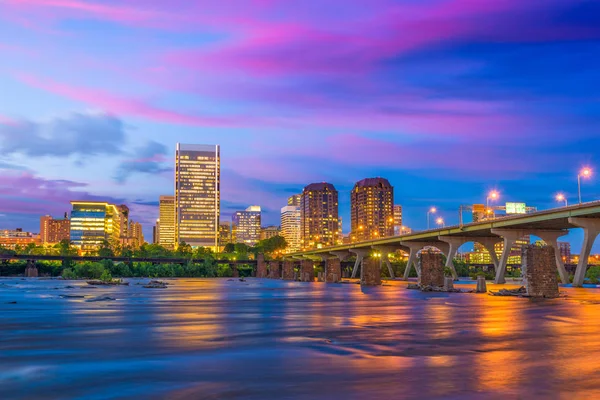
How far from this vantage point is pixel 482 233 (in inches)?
5305

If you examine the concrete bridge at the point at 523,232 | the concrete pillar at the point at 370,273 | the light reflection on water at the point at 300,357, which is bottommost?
the light reflection on water at the point at 300,357

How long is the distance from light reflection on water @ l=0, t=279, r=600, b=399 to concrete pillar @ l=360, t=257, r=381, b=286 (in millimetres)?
89554

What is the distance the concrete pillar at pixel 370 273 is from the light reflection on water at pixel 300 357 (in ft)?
294

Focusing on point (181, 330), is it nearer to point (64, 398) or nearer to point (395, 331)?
point (395, 331)

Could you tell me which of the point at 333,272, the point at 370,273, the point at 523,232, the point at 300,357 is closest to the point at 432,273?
the point at 523,232

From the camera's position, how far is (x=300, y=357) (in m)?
26.7

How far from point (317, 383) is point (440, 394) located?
13.5 ft

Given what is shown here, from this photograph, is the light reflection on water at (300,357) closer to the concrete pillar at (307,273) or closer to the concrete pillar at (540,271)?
the concrete pillar at (540,271)

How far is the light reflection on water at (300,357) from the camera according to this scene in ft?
65.3

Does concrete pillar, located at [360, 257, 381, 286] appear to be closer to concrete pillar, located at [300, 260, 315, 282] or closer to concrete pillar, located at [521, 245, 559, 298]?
concrete pillar, located at [300, 260, 315, 282]

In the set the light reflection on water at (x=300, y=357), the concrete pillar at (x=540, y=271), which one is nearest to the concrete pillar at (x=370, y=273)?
the concrete pillar at (x=540, y=271)

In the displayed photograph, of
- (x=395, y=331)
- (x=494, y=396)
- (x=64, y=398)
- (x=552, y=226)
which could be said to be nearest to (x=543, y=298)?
(x=395, y=331)

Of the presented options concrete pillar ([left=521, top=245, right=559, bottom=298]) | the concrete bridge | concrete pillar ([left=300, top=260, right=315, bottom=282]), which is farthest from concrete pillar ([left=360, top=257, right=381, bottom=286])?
concrete pillar ([left=521, top=245, right=559, bottom=298])

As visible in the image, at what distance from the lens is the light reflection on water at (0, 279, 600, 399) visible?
19891 mm
